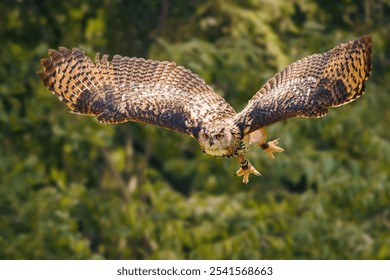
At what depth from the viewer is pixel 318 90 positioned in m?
11.6

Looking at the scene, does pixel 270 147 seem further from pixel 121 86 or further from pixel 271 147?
pixel 121 86

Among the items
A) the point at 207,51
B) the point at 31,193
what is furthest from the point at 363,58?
the point at 31,193

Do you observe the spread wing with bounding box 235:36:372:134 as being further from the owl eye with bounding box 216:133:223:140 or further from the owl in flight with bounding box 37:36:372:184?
the owl eye with bounding box 216:133:223:140

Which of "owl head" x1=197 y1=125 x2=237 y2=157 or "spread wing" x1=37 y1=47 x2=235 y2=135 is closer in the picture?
"owl head" x1=197 y1=125 x2=237 y2=157

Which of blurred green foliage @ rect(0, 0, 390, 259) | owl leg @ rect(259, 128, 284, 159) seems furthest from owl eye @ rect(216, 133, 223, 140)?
blurred green foliage @ rect(0, 0, 390, 259)

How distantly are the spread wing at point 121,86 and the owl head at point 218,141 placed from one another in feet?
2.15

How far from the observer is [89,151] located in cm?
1902

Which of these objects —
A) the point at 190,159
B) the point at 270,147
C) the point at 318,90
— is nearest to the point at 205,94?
the point at 270,147

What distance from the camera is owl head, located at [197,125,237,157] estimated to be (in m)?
11.2

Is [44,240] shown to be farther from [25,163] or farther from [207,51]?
[207,51]

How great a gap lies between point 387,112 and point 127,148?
2.88m

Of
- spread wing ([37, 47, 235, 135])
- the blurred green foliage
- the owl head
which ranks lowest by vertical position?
the owl head

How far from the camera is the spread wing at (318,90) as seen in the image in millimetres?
11367

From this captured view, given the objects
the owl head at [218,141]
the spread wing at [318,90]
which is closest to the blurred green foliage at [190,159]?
the spread wing at [318,90]
